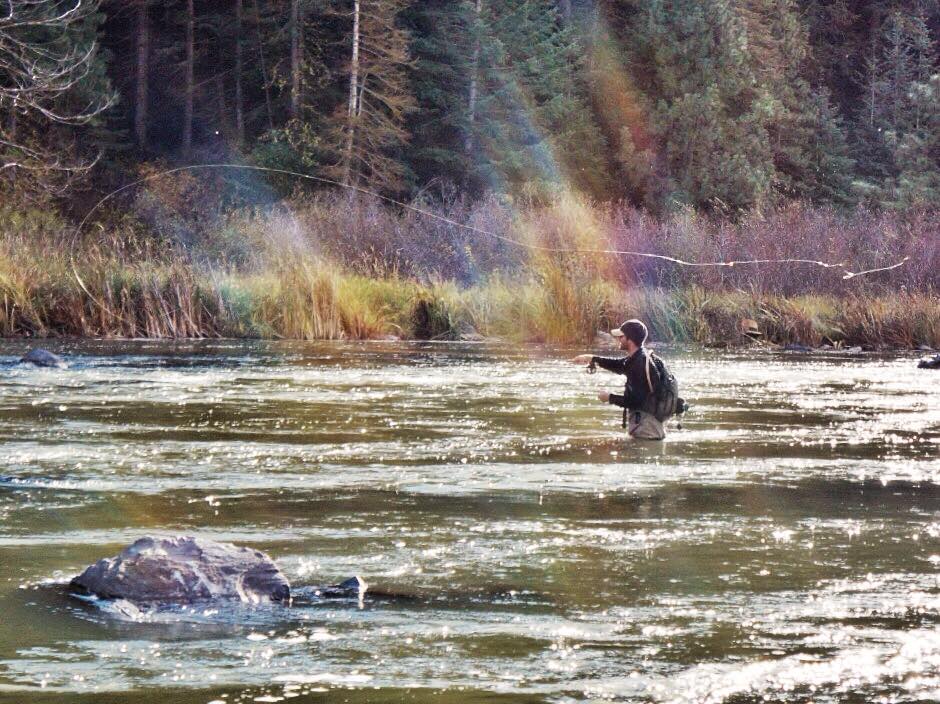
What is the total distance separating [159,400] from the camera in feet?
50.3

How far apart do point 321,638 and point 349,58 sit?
43.9 metres

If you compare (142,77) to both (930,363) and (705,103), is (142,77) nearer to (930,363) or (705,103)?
(705,103)

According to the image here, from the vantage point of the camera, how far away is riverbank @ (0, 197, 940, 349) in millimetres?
24922

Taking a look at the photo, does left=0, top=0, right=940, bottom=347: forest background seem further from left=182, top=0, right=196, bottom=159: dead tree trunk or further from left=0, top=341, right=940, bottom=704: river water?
left=0, top=341, right=940, bottom=704: river water

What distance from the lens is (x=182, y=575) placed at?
21.9ft

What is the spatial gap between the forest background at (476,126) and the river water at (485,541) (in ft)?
47.8

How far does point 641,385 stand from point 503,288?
14487mm

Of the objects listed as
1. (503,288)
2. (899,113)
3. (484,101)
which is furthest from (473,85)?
(503,288)

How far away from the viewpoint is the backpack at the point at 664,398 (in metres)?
12.1

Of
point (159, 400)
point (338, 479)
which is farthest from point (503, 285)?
point (338, 479)

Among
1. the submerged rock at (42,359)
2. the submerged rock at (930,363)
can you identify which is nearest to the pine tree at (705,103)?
the submerged rock at (930,363)

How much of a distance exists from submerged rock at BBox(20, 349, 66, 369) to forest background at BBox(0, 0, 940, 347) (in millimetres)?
9285

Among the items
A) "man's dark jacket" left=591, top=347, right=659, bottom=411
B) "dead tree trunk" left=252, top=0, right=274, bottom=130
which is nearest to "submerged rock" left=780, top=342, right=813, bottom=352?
"man's dark jacket" left=591, top=347, right=659, bottom=411

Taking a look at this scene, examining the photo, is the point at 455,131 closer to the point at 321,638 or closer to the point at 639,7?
the point at 639,7
